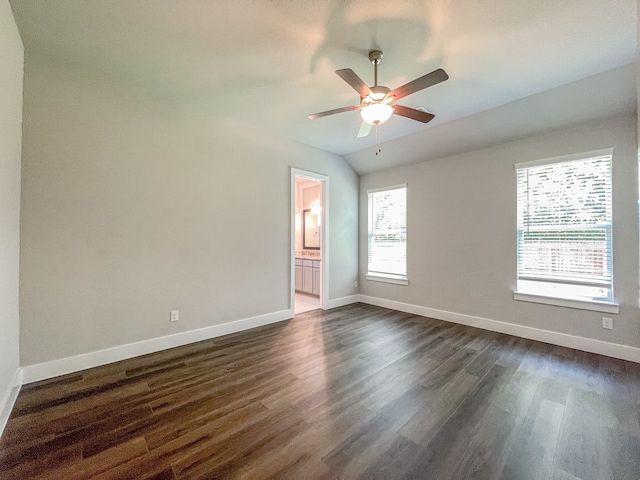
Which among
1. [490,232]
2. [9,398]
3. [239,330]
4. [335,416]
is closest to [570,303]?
[490,232]

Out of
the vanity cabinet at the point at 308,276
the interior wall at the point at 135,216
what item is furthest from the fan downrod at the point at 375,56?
the vanity cabinet at the point at 308,276

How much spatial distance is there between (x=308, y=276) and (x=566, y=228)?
4.50 metres

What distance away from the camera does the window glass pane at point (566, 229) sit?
2.97 m

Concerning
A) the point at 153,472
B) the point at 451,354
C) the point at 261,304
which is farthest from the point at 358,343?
the point at 153,472

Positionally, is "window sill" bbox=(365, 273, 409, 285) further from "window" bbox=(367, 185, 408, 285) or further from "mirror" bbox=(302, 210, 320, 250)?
"mirror" bbox=(302, 210, 320, 250)

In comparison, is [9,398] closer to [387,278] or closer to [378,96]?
[378,96]

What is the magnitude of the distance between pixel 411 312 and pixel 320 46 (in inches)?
164

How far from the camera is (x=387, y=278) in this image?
4.98m

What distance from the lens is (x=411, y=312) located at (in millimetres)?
4617

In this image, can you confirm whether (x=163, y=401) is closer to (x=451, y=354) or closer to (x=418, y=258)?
(x=451, y=354)

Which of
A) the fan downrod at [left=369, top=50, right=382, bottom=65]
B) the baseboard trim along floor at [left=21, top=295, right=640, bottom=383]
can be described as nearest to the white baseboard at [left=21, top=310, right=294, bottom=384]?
the baseboard trim along floor at [left=21, top=295, right=640, bottom=383]

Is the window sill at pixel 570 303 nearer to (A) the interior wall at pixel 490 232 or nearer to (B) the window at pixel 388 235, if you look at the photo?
(A) the interior wall at pixel 490 232

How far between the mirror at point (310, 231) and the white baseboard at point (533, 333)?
A: 2.67 meters

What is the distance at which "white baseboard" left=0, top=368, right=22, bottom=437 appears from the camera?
1.80 m
